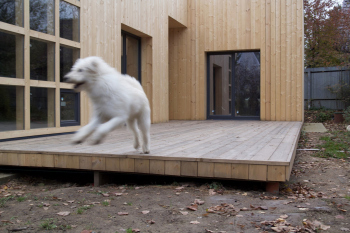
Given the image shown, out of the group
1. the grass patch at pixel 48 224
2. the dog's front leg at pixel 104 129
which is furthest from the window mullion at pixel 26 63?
the grass patch at pixel 48 224

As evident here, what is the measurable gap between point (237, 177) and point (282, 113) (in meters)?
7.85

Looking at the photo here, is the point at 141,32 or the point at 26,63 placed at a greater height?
the point at 141,32

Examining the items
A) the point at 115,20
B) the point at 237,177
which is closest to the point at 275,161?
the point at 237,177

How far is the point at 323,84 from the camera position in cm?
1316

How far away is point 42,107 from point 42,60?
79 cm

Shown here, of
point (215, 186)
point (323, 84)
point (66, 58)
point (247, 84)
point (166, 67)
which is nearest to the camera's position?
point (215, 186)

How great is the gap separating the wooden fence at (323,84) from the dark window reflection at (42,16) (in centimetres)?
1066

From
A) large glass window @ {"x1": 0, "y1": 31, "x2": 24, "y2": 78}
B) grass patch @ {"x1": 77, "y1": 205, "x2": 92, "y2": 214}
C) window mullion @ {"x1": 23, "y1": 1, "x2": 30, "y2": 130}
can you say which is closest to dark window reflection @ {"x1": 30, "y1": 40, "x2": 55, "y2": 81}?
window mullion @ {"x1": 23, "y1": 1, "x2": 30, "y2": 130}

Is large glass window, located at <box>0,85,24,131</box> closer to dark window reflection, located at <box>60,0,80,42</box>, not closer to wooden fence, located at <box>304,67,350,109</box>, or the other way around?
dark window reflection, located at <box>60,0,80,42</box>

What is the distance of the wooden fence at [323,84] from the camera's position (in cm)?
1277

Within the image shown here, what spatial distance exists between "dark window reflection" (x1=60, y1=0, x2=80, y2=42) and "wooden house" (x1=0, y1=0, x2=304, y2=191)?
A: 2cm

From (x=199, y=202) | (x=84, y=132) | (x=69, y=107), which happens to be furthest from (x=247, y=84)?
(x=84, y=132)

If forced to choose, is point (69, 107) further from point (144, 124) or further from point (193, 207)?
point (193, 207)

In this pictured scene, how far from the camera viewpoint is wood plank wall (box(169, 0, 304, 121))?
1056 centimetres
